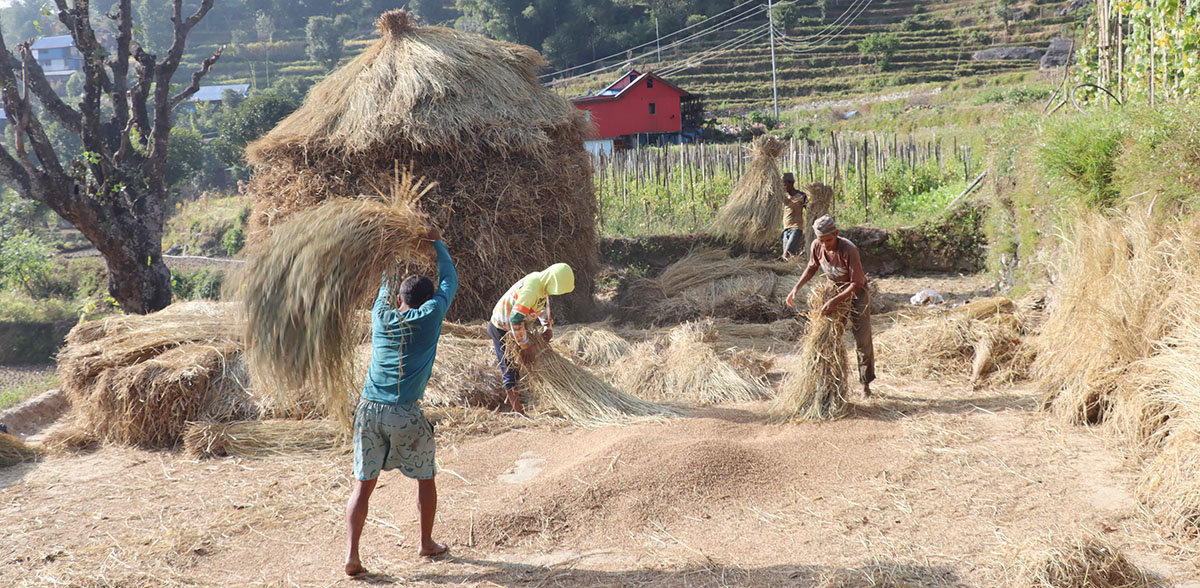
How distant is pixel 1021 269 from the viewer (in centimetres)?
784

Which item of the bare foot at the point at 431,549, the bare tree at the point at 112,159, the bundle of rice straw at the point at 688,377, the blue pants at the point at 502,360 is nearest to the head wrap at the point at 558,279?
the blue pants at the point at 502,360

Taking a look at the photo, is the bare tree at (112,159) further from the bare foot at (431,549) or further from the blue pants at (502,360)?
the bare foot at (431,549)

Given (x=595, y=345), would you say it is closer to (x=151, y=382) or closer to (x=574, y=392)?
(x=574, y=392)

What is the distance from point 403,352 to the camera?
11.8 feet

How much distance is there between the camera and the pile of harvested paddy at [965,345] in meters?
6.21

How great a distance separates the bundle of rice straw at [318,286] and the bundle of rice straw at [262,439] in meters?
1.65

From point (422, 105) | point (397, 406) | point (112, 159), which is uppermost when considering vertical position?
point (422, 105)

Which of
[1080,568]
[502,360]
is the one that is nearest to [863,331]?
[502,360]

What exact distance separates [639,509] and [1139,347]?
10.3 feet

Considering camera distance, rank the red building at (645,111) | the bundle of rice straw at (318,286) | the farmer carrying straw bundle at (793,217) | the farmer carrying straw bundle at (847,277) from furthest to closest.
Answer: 1. the red building at (645,111)
2. the farmer carrying straw bundle at (793,217)
3. the farmer carrying straw bundle at (847,277)
4. the bundle of rice straw at (318,286)

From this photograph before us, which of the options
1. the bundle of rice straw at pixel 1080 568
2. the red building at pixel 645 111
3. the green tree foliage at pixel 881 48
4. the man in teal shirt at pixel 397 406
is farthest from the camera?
the green tree foliage at pixel 881 48

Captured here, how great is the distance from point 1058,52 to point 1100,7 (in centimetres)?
3271

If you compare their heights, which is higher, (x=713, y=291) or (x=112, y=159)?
(x=112, y=159)

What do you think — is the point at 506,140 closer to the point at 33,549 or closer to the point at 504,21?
the point at 33,549
